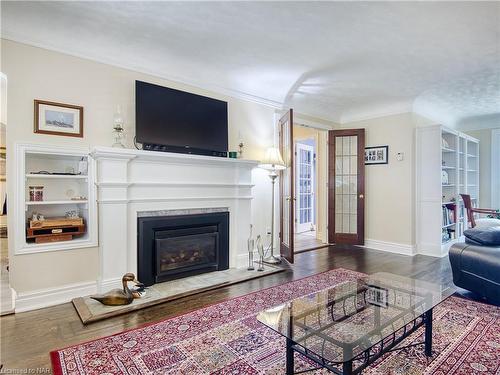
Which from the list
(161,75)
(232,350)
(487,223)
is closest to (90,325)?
(232,350)

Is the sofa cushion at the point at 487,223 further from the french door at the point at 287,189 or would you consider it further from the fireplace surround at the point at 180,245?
the fireplace surround at the point at 180,245

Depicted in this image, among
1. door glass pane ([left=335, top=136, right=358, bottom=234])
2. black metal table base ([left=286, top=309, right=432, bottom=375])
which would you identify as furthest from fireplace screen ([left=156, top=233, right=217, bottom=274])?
door glass pane ([left=335, top=136, right=358, bottom=234])

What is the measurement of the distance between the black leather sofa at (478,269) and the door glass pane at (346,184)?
Result: 2574 millimetres

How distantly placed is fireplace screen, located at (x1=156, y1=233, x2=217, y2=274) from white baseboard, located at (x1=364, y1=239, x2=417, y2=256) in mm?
3194

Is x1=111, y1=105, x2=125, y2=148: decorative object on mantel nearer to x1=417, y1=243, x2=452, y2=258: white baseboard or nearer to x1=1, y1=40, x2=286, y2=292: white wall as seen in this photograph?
x1=1, y1=40, x2=286, y2=292: white wall

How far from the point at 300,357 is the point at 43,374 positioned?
156 cm

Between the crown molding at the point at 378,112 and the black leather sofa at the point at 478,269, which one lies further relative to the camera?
the crown molding at the point at 378,112

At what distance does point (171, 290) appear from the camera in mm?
2986

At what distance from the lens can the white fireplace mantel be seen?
286 centimetres

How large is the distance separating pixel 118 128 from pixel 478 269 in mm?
3818

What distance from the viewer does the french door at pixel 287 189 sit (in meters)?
4.06

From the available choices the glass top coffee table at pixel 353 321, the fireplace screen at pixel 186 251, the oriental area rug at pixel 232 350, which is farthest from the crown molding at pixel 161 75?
the glass top coffee table at pixel 353 321

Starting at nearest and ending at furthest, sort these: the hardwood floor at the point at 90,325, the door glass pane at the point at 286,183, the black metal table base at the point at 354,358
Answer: the black metal table base at the point at 354,358, the hardwood floor at the point at 90,325, the door glass pane at the point at 286,183

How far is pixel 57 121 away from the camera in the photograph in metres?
2.75
